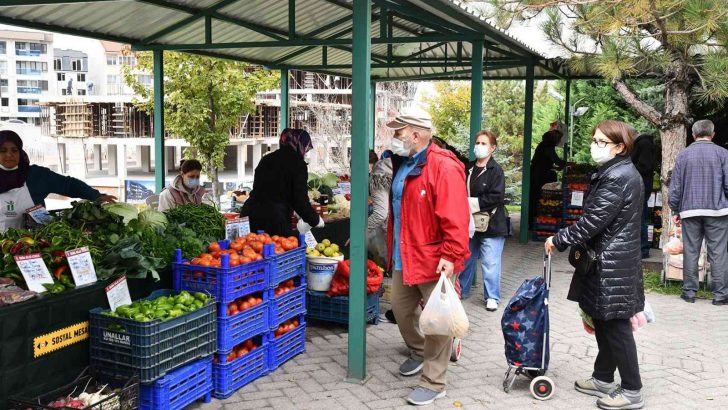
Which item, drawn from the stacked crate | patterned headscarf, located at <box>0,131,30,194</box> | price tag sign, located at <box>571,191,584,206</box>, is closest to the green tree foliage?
price tag sign, located at <box>571,191,584,206</box>

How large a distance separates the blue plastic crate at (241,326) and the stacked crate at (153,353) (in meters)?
0.27

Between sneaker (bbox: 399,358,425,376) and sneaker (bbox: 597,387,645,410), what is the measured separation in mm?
1353

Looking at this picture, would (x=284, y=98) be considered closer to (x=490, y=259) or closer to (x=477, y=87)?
(x=477, y=87)

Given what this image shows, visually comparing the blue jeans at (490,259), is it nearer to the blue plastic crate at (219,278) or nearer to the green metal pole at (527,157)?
the blue plastic crate at (219,278)

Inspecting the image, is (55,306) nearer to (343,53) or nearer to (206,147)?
(343,53)

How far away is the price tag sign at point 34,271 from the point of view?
413 centimetres

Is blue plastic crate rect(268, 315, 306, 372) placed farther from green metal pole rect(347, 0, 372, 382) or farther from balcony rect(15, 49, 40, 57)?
balcony rect(15, 49, 40, 57)

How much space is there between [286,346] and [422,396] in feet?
4.57

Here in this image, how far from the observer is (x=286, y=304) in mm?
5777

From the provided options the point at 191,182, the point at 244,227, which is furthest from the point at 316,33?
Answer: the point at 244,227

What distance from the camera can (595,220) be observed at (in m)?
4.52

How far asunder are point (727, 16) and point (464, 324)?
205 inches

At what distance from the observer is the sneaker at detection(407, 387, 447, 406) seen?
4.82 m

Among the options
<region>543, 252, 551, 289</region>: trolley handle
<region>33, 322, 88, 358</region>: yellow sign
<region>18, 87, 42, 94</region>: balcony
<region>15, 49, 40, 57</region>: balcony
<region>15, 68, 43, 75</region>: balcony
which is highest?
<region>15, 49, 40, 57</region>: balcony
